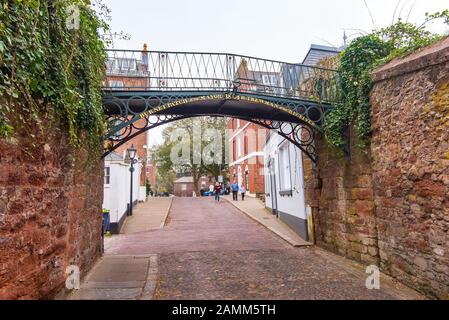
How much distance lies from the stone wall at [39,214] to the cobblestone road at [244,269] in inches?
61.8

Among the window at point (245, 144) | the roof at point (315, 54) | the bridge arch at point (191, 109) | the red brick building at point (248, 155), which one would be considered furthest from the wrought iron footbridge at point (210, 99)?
the window at point (245, 144)

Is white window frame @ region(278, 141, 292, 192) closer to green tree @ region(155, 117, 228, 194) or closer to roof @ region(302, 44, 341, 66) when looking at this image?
roof @ region(302, 44, 341, 66)

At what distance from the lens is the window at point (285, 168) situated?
440 inches

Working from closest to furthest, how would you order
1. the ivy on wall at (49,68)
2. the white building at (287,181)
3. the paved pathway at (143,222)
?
the ivy on wall at (49,68) → the white building at (287,181) → the paved pathway at (143,222)

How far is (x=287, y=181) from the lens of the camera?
11445 millimetres

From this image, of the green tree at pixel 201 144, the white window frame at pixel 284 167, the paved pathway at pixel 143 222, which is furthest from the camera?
the green tree at pixel 201 144

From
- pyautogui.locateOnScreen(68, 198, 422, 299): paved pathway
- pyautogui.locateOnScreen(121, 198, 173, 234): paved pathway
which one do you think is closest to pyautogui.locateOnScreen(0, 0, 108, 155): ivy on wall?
pyautogui.locateOnScreen(68, 198, 422, 299): paved pathway

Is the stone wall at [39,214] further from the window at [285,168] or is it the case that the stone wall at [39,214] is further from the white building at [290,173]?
the window at [285,168]

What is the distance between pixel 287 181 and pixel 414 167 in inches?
259

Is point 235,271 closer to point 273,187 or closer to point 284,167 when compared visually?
point 284,167

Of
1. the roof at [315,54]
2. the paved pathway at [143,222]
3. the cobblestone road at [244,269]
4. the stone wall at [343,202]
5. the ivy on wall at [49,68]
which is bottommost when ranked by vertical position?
the cobblestone road at [244,269]

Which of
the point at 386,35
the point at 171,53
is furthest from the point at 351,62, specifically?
the point at 171,53
